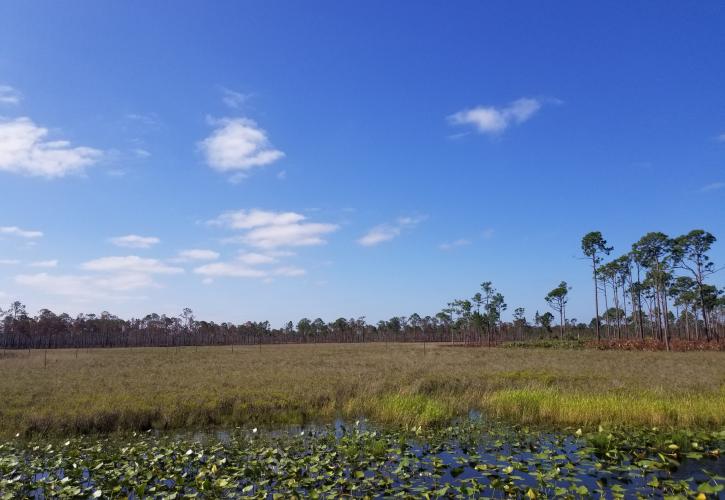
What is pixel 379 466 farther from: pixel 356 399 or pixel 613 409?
pixel 613 409

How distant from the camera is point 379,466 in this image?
9.84 m

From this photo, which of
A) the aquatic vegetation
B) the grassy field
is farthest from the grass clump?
the aquatic vegetation

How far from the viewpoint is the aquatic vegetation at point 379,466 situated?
8375 mm

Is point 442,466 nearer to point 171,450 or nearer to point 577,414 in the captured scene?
point 171,450

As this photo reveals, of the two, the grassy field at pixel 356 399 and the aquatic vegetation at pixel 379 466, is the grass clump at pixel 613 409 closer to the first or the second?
the grassy field at pixel 356 399

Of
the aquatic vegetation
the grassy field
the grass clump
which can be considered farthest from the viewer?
the grassy field

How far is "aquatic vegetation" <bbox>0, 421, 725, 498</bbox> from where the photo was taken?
838cm

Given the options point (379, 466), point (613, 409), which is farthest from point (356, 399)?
point (613, 409)

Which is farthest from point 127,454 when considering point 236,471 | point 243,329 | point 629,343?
point 243,329

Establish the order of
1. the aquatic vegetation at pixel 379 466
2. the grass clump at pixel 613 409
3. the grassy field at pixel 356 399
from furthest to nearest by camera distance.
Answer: the grassy field at pixel 356 399
the grass clump at pixel 613 409
the aquatic vegetation at pixel 379 466

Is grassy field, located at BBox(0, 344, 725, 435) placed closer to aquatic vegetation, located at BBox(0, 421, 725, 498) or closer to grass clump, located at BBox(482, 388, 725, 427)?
grass clump, located at BBox(482, 388, 725, 427)

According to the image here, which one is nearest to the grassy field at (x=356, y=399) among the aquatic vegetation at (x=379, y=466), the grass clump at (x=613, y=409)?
the grass clump at (x=613, y=409)

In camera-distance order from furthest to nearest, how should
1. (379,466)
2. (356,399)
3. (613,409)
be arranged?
(356,399)
(613,409)
(379,466)

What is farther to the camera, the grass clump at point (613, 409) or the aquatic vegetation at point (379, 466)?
the grass clump at point (613, 409)
